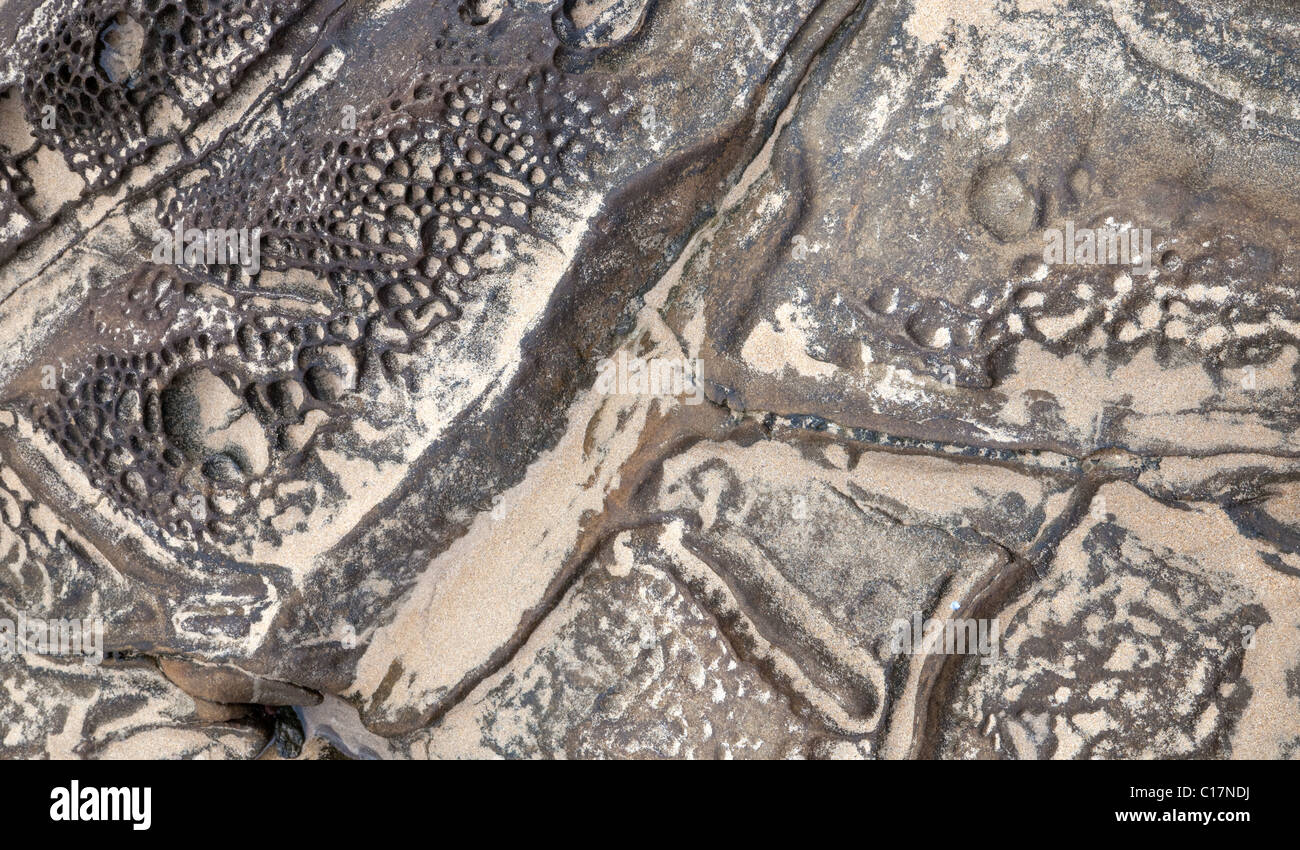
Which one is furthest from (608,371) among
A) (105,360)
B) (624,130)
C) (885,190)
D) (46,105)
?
(46,105)

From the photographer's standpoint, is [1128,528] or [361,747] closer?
[1128,528]

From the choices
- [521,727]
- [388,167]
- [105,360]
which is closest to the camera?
[388,167]

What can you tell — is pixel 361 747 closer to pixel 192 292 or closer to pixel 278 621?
pixel 278 621

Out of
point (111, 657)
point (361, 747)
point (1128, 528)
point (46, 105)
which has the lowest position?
point (1128, 528)

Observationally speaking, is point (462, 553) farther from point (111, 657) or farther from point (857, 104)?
point (857, 104)

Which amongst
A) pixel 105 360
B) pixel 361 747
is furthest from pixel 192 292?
pixel 361 747

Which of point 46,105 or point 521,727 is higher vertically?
point 46,105

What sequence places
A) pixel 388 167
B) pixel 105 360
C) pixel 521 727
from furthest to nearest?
pixel 521 727, pixel 105 360, pixel 388 167
